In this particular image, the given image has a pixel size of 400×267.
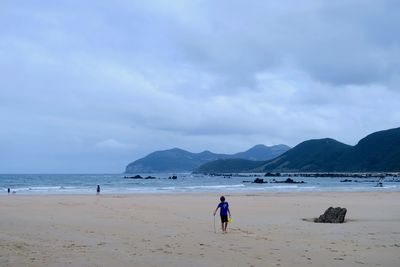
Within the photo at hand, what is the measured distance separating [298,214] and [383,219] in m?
4.31

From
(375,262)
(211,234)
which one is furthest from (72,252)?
(375,262)

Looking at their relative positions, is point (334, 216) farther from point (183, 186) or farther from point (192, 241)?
point (183, 186)

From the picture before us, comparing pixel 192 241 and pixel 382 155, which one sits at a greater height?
pixel 382 155

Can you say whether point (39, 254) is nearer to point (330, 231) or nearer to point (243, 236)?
point (243, 236)

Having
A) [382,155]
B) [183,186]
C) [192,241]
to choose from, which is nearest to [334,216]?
[192,241]

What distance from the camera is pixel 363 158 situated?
198500mm

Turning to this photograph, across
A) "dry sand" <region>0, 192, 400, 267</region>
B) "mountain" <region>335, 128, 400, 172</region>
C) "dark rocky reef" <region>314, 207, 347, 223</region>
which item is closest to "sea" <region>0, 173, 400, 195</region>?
"dark rocky reef" <region>314, 207, 347, 223</region>

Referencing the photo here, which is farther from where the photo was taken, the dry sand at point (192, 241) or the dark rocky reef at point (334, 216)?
the dark rocky reef at point (334, 216)

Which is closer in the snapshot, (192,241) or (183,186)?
(192,241)

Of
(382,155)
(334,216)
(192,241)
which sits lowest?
(192,241)

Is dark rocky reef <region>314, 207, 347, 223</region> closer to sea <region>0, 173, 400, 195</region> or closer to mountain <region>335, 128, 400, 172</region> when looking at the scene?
sea <region>0, 173, 400, 195</region>

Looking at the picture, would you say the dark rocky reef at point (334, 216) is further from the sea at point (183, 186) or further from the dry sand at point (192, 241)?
the sea at point (183, 186)

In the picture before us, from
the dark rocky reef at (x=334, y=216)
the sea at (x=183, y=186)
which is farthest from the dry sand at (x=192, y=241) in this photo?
the sea at (x=183, y=186)

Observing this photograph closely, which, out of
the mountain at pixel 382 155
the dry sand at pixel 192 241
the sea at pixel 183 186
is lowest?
the dry sand at pixel 192 241
